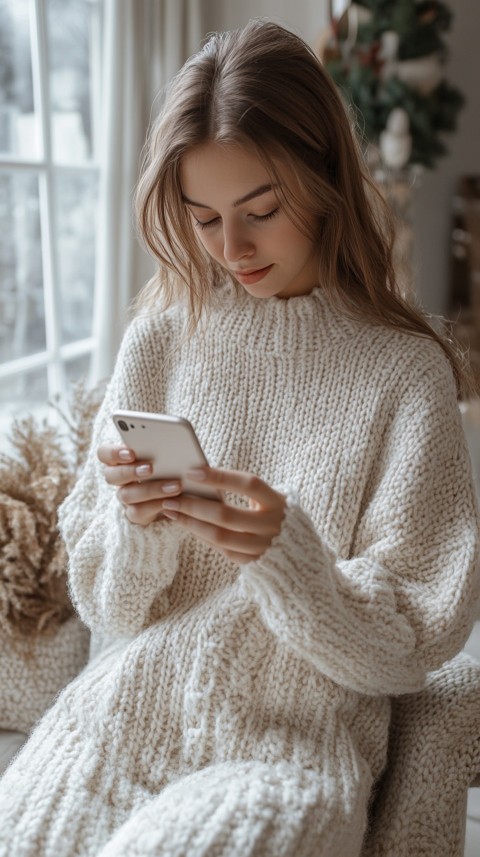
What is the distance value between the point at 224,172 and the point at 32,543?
2.14 ft

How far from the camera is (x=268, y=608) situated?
936 millimetres

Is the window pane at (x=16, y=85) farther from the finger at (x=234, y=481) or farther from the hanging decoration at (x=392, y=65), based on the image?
the finger at (x=234, y=481)

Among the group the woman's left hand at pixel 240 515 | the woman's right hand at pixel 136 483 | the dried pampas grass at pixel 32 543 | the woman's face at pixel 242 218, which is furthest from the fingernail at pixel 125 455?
the dried pampas grass at pixel 32 543

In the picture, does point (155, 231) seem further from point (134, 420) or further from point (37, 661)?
point (37, 661)

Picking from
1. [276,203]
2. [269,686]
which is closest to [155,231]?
[276,203]

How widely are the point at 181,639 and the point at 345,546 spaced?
231 millimetres

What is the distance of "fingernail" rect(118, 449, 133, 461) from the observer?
3.18ft

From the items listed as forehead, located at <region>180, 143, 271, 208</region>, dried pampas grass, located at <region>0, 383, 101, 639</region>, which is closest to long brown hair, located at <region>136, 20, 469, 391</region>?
forehead, located at <region>180, 143, 271, 208</region>

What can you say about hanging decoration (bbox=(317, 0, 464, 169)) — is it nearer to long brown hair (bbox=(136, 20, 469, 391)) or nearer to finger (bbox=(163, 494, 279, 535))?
long brown hair (bbox=(136, 20, 469, 391))

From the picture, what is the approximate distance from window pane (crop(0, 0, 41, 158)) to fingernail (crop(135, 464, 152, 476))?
5.29 ft

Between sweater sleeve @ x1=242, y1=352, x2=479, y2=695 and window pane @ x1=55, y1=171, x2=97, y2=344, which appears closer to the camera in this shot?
sweater sleeve @ x1=242, y1=352, x2=479, y2=695

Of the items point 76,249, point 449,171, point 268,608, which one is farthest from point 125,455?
point 449,171

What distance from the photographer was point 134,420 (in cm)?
89

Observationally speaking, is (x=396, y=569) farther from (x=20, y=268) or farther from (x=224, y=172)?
(x=20, y=268)
